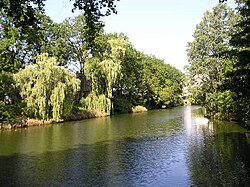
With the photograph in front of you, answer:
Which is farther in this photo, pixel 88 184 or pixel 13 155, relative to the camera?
pixel 13 155

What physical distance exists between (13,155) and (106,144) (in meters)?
5.18

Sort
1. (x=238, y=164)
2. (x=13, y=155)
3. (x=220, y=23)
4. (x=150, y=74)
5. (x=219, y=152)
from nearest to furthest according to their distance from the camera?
1. (x=238, y=164)
2. (x=219, y=152)
3. (x=13, y=155)
4. (x=220, y=23)
5. (x=150, y=74)

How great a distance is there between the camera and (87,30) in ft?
20.4

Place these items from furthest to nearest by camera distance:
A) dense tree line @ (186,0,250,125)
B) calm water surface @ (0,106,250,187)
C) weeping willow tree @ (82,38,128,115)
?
weeping willow tree @ (82,38,128,115), dense tree line @ (186,0,250,125), calm water surface @ (0,106,250,187)

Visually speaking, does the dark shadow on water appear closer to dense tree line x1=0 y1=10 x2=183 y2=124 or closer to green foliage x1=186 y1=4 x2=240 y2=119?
dense tree line x1=0 y1=10 x2=183 y2=124

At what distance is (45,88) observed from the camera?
90.1ft

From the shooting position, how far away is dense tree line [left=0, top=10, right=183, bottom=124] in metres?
27.3

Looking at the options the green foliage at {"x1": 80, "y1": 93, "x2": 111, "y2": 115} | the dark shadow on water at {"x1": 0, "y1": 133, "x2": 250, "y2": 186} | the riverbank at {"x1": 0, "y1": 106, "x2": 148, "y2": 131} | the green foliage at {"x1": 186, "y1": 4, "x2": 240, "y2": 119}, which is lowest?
the dark shadow on water at {"x1": 0, "y1": 133, "x2": 250, "y2": 186}

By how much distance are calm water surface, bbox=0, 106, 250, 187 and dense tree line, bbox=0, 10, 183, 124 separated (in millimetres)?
5969

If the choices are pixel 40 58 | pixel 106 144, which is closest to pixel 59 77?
pixel 40 58

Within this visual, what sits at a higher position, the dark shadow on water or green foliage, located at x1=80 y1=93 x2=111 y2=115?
green foliage, located at x1=80 y1=93 x2=111 y2=115

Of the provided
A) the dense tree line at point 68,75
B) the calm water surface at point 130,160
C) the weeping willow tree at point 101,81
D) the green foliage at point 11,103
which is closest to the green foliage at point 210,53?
the calm water surface at point 130,160

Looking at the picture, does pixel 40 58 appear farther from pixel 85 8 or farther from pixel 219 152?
pixel 85 8

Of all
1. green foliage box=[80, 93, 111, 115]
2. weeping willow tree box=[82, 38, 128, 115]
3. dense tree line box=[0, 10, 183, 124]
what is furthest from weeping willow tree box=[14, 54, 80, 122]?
weeping willow tree box=[82, 38, 128, 115]
